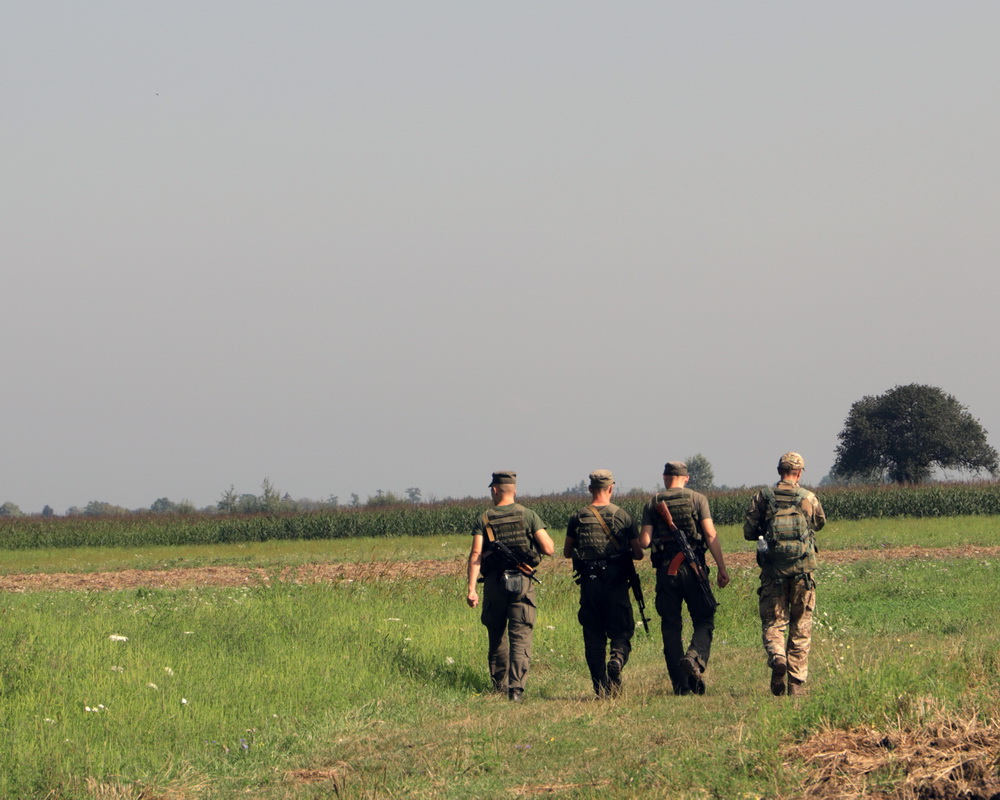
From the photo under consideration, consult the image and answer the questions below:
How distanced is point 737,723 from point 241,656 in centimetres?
516

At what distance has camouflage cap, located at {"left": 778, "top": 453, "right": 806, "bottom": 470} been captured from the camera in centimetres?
967

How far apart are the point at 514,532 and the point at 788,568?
2.45m

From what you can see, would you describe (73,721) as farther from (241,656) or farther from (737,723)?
(737,723)

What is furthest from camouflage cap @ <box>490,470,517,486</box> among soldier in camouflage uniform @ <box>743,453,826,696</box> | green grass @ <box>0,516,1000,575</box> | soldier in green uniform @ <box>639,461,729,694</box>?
green grass @ <box>0,516,1000,575</box>

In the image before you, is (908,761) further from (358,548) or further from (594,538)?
(358,548)

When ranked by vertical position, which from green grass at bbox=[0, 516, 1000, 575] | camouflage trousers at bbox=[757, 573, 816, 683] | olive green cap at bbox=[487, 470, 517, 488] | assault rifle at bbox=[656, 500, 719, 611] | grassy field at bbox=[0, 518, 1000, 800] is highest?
olive green cap at bbox=[487, 470, 517, 488]

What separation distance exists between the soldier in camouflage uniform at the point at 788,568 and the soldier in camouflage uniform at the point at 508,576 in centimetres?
196

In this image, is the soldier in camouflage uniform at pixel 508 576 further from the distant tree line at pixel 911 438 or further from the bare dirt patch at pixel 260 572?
the distant tree line at pixel 911 438

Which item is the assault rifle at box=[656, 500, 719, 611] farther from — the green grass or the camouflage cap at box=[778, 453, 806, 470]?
the green grass

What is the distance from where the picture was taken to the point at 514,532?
10.3 m

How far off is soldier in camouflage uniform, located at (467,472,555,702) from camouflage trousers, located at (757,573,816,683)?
2.01 meters

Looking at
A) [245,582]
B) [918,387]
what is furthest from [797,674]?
[918,387]

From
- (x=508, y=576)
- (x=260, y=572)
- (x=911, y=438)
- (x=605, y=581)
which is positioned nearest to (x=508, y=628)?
(x=508, y=576)

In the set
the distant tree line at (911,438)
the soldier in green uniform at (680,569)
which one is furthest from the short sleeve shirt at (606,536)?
the distant tree line at (911,438)
